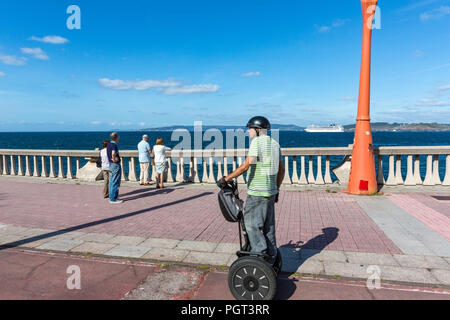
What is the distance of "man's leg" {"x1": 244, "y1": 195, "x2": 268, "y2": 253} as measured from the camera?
11.1 ft

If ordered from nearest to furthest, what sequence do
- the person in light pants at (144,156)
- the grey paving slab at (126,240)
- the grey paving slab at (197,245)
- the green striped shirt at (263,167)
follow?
the green striped shirt at (263,167) → the grey paving slab at (197,245) → the grey paving slab at (126,240) → the person in light pants at (144,156)

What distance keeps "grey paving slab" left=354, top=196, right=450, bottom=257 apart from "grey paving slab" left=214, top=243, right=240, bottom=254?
2547 millimetres

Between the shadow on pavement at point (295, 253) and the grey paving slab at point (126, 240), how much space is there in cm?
238

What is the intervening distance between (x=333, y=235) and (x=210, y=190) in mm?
4803

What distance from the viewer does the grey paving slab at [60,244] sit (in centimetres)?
484

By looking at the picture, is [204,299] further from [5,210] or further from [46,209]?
[5,210]

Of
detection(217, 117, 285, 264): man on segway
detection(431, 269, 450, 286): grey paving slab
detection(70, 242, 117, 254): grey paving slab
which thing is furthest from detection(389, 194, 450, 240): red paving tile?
detection(70, 242, 117, 254): grey paving slab

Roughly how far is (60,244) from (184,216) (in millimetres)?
2460

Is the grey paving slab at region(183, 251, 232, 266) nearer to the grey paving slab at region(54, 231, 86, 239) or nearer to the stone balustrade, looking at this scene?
the grey paving slab at region(54, 231, 86, 239)

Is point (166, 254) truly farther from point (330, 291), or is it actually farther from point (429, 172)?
point (429, 172)

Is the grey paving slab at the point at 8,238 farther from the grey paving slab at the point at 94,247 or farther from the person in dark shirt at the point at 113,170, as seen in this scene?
the person in dark shirt at the point at 113,170

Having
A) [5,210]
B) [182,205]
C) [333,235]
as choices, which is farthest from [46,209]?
[333,235]

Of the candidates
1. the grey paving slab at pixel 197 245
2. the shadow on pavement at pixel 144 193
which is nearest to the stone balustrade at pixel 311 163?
the shadow on pavement at pixel 144 193
